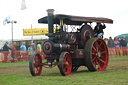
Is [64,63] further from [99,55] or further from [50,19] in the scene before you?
[99,55]

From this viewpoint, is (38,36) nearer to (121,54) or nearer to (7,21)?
(7,21)

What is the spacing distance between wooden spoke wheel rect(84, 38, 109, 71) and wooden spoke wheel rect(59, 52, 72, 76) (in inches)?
32.8

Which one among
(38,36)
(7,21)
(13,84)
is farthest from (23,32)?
(13,84)

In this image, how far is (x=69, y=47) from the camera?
9695 millimetres

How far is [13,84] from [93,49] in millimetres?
3997

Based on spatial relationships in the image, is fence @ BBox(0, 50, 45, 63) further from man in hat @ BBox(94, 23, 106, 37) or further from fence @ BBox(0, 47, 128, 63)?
→ man in hat @ BBox(94, 23, 106, 37)

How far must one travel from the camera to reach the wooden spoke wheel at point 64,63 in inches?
339

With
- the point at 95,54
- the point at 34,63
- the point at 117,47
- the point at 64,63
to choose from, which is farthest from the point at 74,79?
the point at 117,47

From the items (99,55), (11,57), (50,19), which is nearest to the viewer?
(50,19)

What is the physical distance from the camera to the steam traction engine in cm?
919

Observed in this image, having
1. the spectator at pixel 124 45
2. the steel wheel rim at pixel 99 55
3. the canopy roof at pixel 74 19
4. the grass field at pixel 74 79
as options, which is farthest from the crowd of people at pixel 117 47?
the grass field at pixel 74 79

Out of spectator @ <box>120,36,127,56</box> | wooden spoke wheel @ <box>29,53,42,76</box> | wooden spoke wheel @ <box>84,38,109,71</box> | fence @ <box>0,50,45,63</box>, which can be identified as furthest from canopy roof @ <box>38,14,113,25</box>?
spectator @ <box>120,36,127,56</box>

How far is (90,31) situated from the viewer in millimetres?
10617

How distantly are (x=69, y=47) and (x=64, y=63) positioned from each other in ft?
3.08
